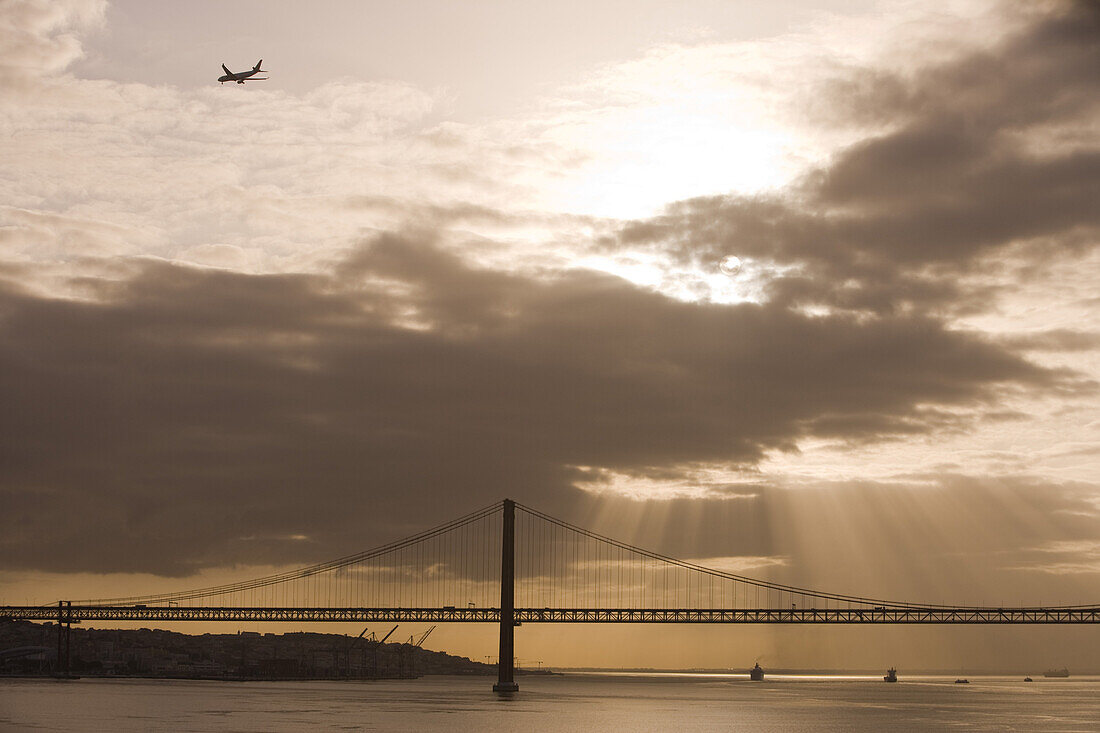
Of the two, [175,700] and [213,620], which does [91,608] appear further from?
[175,700]

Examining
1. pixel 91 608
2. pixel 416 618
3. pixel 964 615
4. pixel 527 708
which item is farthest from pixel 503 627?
pixel 91 608

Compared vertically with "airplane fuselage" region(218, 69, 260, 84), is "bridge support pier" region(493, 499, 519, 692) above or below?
below

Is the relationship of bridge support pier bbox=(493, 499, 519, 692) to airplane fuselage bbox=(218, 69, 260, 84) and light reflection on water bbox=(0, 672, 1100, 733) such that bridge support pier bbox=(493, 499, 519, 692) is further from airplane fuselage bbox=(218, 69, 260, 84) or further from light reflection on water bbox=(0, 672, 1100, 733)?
airplane fuselage bbox=(218, 69, 260, 84)

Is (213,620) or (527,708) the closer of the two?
(527,708)

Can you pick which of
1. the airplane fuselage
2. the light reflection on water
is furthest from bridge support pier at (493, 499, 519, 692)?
the airplane fuselage

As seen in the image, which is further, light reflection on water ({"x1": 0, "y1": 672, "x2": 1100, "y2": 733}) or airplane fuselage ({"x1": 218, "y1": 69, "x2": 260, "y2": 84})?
light reflection on water ({"x1": 0, "y1": 672, "x2": 1100, "y2": 733})

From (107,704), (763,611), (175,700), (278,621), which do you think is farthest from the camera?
(278,621)

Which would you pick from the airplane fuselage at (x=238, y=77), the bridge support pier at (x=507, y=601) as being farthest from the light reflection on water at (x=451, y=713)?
the airplane fuselage at (x=238, y=77)

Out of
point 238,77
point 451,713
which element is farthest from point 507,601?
point 238,77
